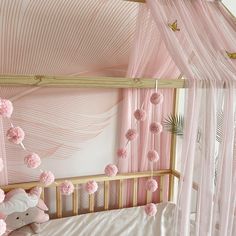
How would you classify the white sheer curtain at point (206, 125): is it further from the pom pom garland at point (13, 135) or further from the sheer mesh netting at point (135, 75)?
the pom pom garland at point (13, 135)

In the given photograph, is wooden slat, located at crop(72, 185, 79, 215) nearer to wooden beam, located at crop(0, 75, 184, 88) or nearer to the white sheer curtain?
the white sheer curtain

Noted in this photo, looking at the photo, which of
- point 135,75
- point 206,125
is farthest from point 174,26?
point 135,75

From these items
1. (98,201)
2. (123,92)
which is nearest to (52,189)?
(98,201)

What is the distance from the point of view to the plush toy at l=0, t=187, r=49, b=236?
1902mm

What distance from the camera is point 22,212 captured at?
6.46ft

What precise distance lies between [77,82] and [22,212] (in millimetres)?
1196

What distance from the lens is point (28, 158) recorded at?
1.26 meters

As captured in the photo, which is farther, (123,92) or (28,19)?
(123,92)

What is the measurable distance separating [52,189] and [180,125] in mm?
1078

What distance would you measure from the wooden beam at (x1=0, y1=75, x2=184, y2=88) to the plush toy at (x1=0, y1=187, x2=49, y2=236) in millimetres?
1041

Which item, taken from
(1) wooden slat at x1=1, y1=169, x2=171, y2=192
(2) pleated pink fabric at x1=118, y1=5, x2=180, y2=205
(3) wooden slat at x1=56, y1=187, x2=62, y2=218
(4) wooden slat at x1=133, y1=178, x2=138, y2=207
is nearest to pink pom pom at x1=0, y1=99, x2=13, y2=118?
(2) pleated pink fabric at x1=118, y1=5, x2=180, y2=205

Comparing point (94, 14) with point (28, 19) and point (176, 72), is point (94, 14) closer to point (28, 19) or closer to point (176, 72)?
point (28, 19)

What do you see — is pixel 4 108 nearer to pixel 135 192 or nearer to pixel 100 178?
pixel 100 178

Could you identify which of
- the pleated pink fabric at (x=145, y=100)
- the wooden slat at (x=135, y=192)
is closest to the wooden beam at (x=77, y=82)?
the pleated pink fabric at (x=145, y=100)
